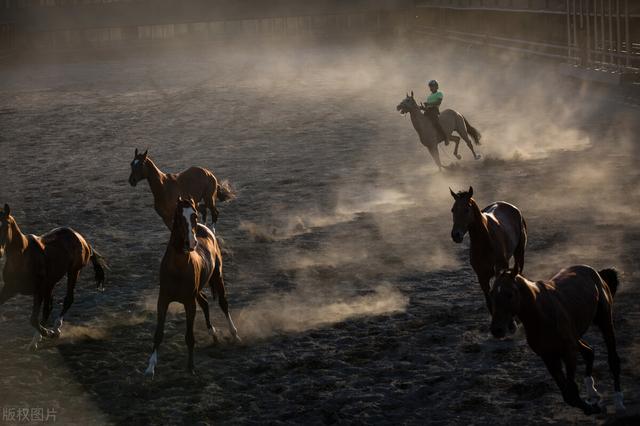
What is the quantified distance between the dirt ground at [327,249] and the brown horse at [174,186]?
2.17 feet

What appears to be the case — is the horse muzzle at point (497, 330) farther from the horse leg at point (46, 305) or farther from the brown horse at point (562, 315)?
the horse leg at point (46, 305)

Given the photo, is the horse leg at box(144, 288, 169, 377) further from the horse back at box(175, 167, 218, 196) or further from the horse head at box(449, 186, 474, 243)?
the horse back at box(175, 167, 218, 196)

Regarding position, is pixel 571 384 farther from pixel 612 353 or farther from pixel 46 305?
pixel 46 305

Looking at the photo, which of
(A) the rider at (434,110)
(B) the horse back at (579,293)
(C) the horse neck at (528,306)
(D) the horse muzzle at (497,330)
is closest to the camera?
(D) the horse muzzle at (497,330)

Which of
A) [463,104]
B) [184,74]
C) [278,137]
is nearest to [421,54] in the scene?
[184,74]

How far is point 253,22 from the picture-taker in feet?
248

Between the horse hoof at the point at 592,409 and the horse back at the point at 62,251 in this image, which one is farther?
the horse back at the point at 62,251

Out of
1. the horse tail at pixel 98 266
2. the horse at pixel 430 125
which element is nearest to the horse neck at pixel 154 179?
the horse tail at pixel 98 266

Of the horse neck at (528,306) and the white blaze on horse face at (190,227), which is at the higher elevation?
the white blaze on horse face at (190,227)

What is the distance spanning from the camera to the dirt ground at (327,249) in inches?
368

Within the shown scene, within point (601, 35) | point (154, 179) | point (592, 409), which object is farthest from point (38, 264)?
point (601, 35)

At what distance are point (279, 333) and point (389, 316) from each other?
4.38 ft

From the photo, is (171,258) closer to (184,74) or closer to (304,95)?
(304,95)

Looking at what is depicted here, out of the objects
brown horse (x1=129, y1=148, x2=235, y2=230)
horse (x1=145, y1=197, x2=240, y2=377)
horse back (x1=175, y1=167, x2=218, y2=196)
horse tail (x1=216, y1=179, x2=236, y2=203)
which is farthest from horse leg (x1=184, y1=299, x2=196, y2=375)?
horse tail (x1=216, y1=179, x2=236, y2=203)
